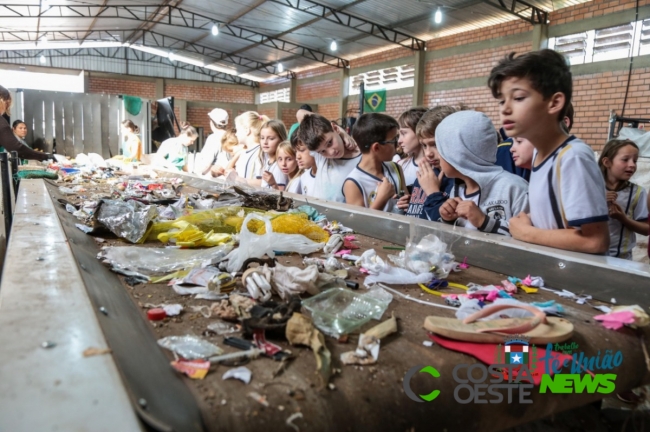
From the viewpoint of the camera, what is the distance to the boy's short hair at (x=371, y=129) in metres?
2.92

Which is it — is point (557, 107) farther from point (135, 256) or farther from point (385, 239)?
point (135, 256)

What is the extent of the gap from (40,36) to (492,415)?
2046cm

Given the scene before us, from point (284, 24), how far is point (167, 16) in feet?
15.8

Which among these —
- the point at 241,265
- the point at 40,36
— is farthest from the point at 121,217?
the point at 40,36

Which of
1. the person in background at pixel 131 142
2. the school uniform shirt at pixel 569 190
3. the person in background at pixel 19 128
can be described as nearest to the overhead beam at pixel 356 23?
the person in background at pixel 131 142

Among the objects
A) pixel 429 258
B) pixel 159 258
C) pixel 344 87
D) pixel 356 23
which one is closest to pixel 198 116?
pixel 344 87

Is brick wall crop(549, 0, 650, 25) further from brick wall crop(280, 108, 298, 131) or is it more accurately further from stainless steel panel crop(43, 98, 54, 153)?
stainless steel panel crop(43, 98, 54, 153)

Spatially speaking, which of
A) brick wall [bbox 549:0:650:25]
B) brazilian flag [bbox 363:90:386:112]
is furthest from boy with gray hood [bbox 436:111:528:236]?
brazilian flag [bbox 363:90:386:112]

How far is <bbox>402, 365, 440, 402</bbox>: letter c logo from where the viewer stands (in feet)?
2.49

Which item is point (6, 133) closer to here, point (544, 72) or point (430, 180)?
point (430, 180)

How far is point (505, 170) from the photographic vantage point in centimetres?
247

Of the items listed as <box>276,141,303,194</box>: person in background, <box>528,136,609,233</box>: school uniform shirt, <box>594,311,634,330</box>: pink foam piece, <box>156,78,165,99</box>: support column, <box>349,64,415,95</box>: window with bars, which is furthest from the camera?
<box>156,78,165,99</box>: support column

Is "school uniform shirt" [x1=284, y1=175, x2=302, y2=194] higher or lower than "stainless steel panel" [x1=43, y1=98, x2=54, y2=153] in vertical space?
lower

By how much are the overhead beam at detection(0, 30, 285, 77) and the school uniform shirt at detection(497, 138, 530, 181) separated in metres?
18.1
